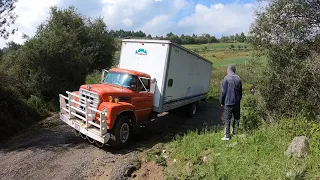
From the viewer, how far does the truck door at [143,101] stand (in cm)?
1005

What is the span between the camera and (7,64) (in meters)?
18.2

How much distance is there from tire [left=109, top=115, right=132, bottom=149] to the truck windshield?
4.75 ft

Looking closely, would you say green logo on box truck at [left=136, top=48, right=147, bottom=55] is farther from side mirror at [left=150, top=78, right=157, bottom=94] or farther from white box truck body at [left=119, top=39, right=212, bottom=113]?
side mirror at [left=150, top=78, right=157, bottom=94]

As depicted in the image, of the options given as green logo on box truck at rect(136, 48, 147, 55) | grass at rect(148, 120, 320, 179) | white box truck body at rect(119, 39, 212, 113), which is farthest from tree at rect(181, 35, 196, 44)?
grass at rect(148, 120, 320, 179)

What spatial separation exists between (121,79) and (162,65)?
5.20 feet

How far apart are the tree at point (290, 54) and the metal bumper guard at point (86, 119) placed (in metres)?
4.70

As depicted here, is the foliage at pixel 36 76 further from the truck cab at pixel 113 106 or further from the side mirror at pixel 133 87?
the side mirror at pixel 133 87

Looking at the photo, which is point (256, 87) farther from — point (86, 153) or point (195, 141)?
point (86, 153)

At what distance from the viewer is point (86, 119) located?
8.84 metres

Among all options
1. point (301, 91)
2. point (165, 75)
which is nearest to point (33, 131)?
point (165, 75)

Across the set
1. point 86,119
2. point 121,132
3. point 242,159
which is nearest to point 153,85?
point 121,132

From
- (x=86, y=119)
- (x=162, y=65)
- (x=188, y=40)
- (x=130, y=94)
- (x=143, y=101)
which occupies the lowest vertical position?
(x=86, y=119)

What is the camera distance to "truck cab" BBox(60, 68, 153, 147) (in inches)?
340

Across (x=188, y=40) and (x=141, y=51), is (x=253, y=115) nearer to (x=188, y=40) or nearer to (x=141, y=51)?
(x=141, y=51)
